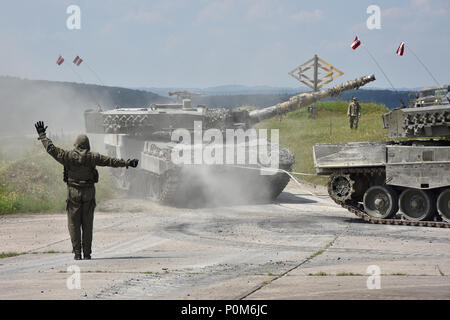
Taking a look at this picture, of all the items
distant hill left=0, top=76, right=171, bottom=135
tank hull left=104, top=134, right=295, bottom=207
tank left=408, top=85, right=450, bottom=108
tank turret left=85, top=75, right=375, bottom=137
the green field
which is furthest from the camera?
distant hill left=0, top=76, right=171, bottom=135

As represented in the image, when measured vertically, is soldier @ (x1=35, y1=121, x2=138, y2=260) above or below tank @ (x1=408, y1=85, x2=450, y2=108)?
below

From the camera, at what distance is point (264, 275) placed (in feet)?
33.1

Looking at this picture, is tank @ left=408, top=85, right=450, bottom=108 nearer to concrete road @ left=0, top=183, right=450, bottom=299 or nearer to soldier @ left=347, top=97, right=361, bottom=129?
concrete road @ left=0, top=183, right=450, bottom=299

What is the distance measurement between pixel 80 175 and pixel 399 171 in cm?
771

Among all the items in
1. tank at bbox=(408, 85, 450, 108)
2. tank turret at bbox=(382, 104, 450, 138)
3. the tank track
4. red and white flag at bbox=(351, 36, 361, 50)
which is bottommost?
the tank track

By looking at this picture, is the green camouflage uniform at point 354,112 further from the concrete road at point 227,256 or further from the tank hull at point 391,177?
the tank hull at point 391,177

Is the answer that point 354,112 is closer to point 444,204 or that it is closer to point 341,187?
point 341,187

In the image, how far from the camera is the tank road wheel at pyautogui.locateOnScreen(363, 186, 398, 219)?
54.4 ft

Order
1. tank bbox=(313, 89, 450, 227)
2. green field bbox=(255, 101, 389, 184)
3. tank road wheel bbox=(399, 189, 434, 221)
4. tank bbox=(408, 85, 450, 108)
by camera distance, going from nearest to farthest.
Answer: tank bbox=(313, 89, 450, 227), tank road wheel bbox=(399, 189, 434, 221), tank bbox=(408, 85, 450, 108), green field bbox=(255, 101, 389, 184)

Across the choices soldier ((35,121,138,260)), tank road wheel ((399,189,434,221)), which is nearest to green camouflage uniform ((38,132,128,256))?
soldier ((35,121,138,260))

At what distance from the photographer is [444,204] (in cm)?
1593

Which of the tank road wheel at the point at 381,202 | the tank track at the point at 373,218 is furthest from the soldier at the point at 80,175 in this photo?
the tank road wheel at the point at 381,202

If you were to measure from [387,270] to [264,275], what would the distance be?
1.73 metres
